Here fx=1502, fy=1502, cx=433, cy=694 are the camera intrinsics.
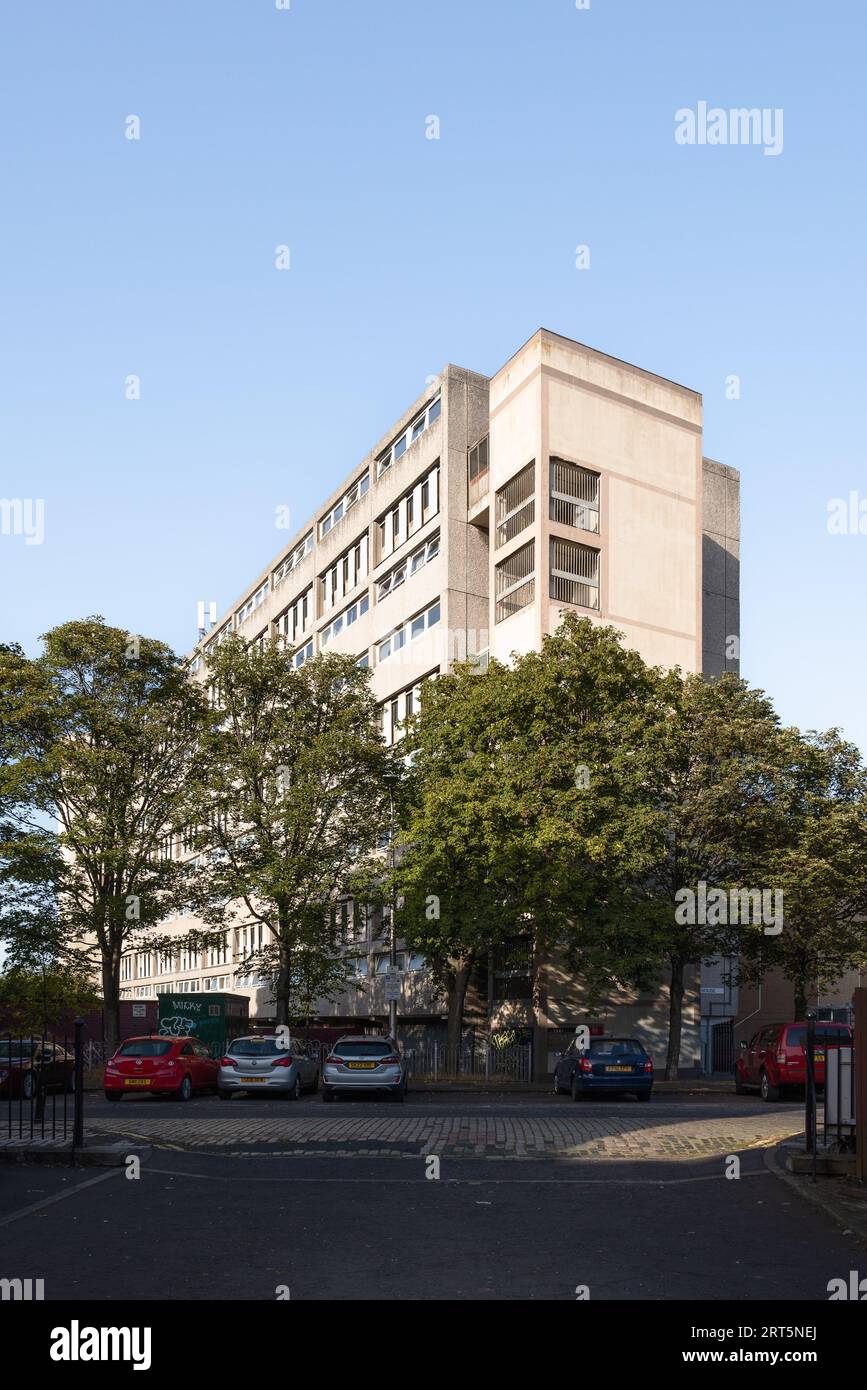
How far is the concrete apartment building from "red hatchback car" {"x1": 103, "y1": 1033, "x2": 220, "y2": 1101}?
11.9m

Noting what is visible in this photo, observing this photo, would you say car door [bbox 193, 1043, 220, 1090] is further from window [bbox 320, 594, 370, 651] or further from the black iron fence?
window [bbox 320, 594, 370, 651]

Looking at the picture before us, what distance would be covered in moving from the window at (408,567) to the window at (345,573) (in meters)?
2.35

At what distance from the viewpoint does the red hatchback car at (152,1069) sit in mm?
31078

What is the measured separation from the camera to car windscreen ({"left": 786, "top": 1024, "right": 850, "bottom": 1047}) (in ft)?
83.4

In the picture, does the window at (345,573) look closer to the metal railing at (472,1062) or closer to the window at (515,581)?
the window at (515,581)

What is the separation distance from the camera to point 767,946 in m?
42.9

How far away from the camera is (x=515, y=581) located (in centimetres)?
5022

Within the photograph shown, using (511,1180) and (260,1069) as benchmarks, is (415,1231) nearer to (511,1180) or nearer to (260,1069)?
(511,1180)

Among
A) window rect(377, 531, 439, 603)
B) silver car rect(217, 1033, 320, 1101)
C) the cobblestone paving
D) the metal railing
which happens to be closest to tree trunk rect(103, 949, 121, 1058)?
the metal railing

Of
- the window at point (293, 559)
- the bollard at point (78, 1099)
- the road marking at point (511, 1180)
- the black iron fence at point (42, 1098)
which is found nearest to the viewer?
the road marking at point (511, 1180)

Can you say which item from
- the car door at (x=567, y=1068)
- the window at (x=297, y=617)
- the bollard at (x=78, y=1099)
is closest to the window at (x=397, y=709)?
the window at (x=297, y=617)

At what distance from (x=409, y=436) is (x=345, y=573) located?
10.1 metres

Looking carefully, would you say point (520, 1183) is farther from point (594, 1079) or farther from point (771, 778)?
point (771, 778)

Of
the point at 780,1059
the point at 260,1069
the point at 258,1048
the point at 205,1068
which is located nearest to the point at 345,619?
the point at 205,1068
